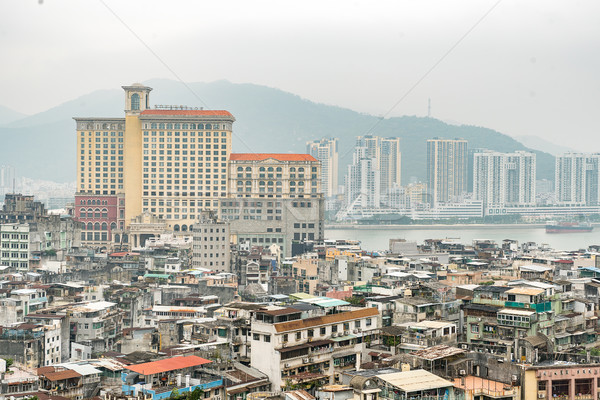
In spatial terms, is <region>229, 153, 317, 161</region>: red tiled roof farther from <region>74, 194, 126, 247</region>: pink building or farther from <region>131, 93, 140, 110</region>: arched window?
<region>74, 194, 126, 247</region>: pink building

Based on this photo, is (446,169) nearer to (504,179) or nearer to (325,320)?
(504,179)

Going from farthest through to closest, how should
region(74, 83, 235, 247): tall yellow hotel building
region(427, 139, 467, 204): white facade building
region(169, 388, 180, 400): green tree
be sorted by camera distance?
region(427, 139, 467, 204): white facade building
region(74, 83, 235, 247): tall yellow hotel building
region(169, 388, 180, 400): green tree

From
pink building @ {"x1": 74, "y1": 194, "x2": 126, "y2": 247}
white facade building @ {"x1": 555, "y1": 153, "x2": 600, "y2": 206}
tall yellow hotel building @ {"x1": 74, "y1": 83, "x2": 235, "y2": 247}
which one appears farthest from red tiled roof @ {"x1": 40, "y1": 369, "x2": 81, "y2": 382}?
white facade building @ {"x1": 555, "y1": 153, "x2": 600, "y2": 206}

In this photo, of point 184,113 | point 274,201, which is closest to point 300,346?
point 274,201

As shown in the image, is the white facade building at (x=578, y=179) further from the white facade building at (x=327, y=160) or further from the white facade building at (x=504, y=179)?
the white facade building at (x=327, y=160)

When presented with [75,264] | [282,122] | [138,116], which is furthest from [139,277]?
[282,122]

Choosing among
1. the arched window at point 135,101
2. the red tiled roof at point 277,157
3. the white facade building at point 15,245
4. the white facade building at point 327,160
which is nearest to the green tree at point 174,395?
the white facade building at point 15,245
